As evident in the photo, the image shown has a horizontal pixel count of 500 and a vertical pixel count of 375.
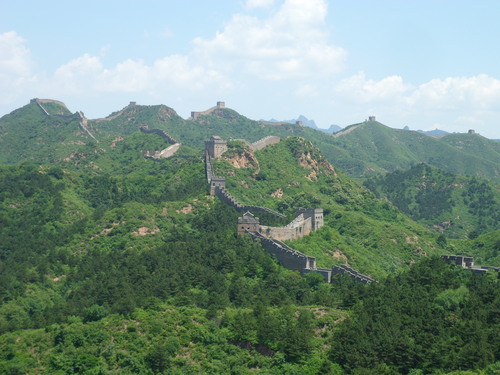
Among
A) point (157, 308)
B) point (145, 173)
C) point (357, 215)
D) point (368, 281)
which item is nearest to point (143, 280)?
point (157, 308)

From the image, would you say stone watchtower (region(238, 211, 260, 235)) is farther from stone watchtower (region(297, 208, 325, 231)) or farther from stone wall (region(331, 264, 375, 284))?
stone wall (region(331, 264, 375, 284))

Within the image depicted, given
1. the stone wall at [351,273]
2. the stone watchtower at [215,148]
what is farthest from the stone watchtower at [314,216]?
the stone watchtower at [215,148]

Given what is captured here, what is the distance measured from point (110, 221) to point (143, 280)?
96.5ft

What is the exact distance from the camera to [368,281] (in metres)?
82.8

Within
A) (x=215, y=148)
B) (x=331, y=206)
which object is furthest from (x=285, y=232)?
(x=215, y=148)

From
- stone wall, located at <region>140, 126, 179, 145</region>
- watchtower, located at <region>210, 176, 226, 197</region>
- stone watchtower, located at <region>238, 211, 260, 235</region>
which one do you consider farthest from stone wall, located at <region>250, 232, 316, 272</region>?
stone wall, located at <region>140, 126, 179, 145</region>

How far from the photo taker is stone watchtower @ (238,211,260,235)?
94438mm

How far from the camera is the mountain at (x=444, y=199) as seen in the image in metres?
168

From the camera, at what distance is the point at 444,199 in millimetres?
178750

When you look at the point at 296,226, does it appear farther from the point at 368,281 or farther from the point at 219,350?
the point at 219,350

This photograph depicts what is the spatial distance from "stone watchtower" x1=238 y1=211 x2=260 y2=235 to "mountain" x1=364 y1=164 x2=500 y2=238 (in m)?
76.5

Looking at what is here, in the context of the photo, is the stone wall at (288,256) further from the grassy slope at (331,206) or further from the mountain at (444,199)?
the mountain at (444,199)

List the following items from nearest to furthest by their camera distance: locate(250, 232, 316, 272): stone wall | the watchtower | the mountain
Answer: locate(250, 232, 316, 272): stone wall
the watchtower
the mountain

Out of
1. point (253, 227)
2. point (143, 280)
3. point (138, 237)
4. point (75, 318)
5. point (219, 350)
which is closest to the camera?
point (219, 350)
